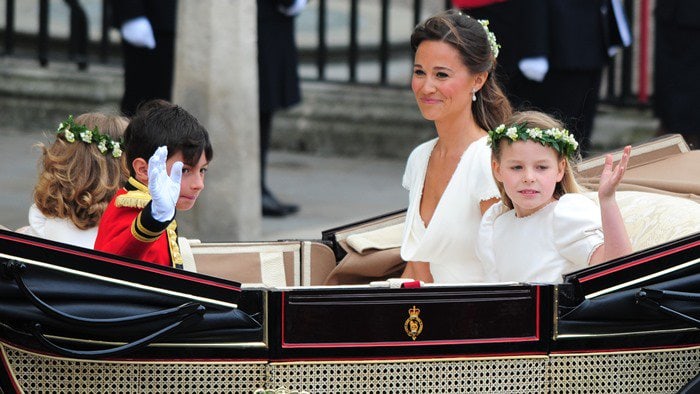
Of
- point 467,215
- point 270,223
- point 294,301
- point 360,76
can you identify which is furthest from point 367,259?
point 360,76

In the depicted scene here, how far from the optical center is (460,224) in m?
4.17

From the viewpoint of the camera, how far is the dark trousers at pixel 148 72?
7121 mm

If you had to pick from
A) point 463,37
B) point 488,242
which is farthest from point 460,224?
point 463,37

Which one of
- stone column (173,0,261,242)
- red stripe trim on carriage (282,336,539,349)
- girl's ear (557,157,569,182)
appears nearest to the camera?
red stripe trim on carriage (282,336,539,349)

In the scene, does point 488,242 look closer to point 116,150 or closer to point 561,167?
point 561,167

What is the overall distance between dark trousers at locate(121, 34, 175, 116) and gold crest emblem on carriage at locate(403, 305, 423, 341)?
3859 millimetres

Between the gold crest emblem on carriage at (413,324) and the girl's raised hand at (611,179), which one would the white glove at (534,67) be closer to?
the girl's raised hand at (611,179)

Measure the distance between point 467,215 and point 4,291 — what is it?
4.48 ft

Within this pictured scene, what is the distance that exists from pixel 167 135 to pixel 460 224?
89cm

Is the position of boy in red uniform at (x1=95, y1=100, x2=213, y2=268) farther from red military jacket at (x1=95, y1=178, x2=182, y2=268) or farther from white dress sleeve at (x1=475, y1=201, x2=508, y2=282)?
white dress sleeve at (x1=475, y1=201, x2=508, y2=282)

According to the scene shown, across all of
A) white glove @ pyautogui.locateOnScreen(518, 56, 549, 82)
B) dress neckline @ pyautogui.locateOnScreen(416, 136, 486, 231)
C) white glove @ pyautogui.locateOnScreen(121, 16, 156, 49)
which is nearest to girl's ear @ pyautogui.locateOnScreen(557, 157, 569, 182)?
dress neckline @ pyautogui.locateOnScreen(416, 136, 486, 231)

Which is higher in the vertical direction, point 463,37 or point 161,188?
Answer: point 463,37

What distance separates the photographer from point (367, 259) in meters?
4.30

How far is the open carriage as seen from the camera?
3357mm
